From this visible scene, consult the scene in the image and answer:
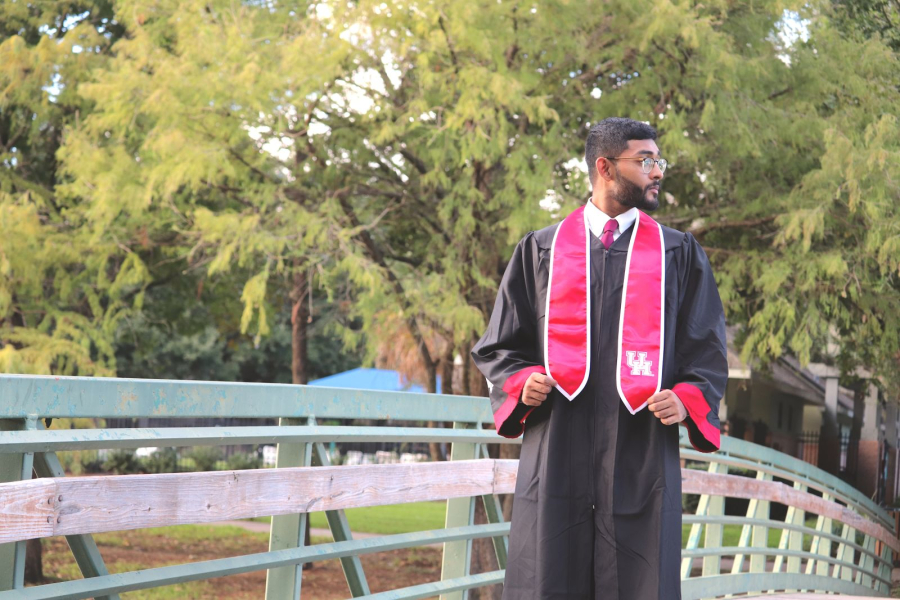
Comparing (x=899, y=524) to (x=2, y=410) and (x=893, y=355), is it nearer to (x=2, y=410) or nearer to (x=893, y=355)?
(x=893, y=355)

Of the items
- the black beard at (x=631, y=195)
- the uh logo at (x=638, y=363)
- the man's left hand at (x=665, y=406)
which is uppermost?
the black beard at (x=631, y=195)

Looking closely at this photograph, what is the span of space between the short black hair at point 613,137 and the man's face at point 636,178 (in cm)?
2

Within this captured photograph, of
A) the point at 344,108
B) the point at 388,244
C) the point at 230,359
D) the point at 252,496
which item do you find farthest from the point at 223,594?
the point at 230,359

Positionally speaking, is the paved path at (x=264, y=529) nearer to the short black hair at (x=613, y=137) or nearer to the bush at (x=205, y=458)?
the bush at (x=205, y=458)

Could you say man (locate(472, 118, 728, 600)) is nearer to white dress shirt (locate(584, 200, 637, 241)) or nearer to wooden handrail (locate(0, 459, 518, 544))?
white dress shirt (locate(584, 200, 637, 241))

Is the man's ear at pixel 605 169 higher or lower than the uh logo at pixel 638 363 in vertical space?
higher

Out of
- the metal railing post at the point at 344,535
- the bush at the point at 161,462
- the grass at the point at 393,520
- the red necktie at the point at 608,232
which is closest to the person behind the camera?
the red necktie at the point at 608,232

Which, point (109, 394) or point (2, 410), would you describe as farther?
point (109, 394)

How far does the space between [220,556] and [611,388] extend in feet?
43.1

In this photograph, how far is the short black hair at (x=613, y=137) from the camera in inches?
142

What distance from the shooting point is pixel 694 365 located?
11.6ft

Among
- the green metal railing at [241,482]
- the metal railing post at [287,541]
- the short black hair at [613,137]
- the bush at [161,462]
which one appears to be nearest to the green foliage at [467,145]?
the green metal railing at [241,482]

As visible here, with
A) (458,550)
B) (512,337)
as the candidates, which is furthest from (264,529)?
(512,337)

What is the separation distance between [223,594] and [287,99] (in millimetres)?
6947
